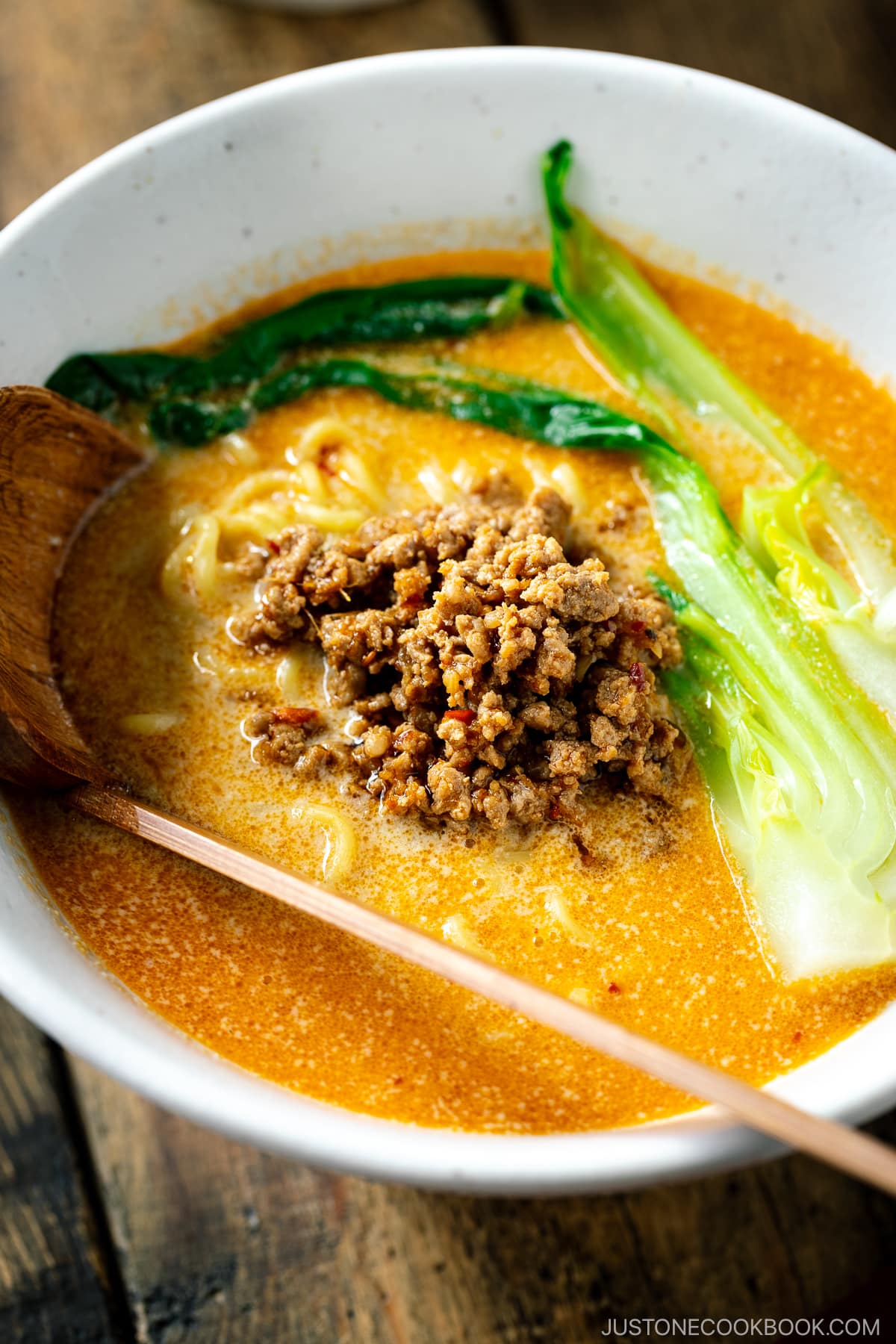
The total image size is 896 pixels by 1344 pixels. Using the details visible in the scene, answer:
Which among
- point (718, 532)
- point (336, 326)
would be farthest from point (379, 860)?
point (336, 326)

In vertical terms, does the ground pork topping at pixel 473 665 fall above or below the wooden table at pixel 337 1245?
above

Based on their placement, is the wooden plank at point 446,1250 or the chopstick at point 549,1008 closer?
the chopstick at point 549,1008

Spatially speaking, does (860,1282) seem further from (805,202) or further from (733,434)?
(805,202)

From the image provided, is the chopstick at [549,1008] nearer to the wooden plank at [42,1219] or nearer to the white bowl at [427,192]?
the white bowl at [427,192]

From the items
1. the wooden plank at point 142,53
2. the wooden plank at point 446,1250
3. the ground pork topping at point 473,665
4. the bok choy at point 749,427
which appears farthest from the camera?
the wooden plank at point 142,53

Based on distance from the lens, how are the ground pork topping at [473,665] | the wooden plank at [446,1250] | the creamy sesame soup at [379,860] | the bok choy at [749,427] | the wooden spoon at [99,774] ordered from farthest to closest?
1. the bok choy at [749,427]
2. the wooden plank at [446,1250]
3. the ground pork topping at [473,665]
4. the creamy sesame soup at [379,860]
5. the wooden spoon at [99,774]

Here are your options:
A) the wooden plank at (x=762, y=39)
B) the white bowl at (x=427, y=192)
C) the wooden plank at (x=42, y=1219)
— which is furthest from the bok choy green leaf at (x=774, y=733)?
the wooden plank at (x=42, y=1219)

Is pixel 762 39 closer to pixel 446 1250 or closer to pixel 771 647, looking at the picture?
pixel 771 647

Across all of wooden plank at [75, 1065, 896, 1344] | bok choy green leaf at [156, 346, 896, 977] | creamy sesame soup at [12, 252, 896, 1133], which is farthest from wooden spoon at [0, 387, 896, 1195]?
wooden plank at [75, 1065, 896, 1344]

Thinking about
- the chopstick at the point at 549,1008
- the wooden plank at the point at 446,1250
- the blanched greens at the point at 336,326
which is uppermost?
the blanched greens at the point at 336,326
